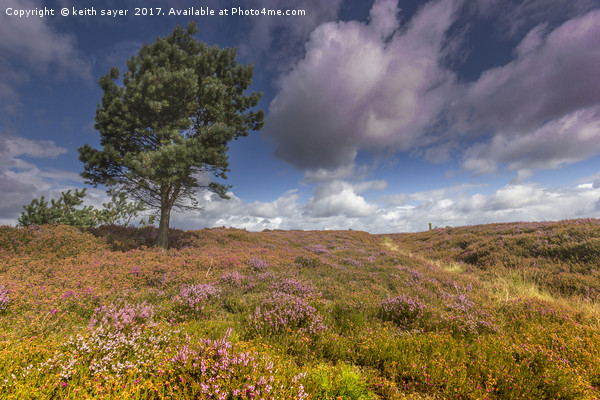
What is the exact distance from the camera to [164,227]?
12.4 meters

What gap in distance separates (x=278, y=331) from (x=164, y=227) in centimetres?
1086

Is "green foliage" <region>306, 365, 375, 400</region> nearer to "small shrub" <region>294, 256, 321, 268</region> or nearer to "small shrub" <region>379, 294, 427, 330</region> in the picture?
"small shrub" <region>379, 294, 427, 330</region>

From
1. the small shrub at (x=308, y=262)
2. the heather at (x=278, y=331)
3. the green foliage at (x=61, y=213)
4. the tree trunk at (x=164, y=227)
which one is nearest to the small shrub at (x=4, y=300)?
the heather at (x=278, y=331)

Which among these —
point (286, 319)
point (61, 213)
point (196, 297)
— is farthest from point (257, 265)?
point (61, 213)

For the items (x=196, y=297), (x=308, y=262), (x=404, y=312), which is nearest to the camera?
(x=404, y=312)

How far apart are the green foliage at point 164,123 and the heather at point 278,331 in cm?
400

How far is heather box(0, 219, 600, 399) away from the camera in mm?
2584

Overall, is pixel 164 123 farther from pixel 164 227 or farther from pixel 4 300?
pixel 4 300

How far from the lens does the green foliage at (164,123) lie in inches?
428

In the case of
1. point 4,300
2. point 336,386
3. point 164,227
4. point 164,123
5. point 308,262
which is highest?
point 164,123

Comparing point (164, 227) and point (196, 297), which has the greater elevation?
point (164, 227)

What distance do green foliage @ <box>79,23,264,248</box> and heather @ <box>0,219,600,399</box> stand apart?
400cm

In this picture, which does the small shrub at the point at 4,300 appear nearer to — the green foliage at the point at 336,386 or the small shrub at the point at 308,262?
the green foliage at the point at 336,386

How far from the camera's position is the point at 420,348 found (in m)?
3.78
